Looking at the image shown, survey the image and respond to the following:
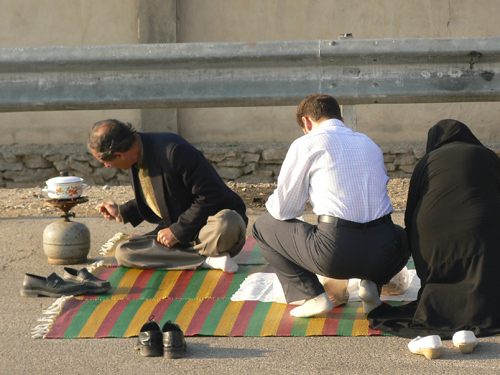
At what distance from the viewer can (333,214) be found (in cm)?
365

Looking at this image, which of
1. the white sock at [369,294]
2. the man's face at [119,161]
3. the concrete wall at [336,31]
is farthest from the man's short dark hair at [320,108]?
the concrete wall at [336,31]

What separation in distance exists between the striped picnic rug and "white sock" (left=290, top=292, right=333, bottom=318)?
0.03 metres

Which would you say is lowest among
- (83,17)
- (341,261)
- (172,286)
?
(172,286)

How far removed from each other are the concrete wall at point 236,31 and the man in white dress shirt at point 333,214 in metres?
5.70

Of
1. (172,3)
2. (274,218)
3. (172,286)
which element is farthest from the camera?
(172,3)

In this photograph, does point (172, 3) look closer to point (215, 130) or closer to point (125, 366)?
point (215, 130)

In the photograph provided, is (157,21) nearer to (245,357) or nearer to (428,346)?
(245,357)

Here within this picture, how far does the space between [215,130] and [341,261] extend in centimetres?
611

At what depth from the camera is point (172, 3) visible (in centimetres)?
916

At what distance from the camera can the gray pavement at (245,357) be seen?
3059 mm

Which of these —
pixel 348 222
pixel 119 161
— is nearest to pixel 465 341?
pixel 348 222

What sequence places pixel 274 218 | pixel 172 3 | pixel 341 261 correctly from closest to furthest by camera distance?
pixel 341 261, pixel 274 218, pixel 172 3

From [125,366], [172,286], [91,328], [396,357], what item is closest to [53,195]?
[172,286]

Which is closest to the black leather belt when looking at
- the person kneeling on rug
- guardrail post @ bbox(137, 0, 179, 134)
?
the person kneeling on rug
